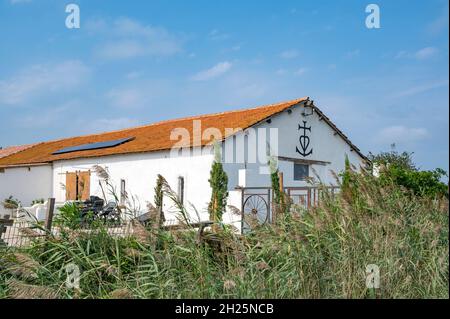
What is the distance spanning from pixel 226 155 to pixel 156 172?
336cm

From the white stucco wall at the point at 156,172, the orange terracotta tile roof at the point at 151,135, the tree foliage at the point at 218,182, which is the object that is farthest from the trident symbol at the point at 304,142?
the white stucco wall at the point at 156,172

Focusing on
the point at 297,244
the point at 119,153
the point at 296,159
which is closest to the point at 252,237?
the point at 297,244

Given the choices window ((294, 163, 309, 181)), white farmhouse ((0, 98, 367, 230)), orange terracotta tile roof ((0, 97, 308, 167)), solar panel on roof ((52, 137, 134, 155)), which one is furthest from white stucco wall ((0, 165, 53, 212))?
window ((294, 163, 309, 181))

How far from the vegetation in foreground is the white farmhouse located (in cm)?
908

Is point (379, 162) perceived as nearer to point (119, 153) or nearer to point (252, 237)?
point (252, 237)

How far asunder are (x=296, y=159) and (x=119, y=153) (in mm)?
7298

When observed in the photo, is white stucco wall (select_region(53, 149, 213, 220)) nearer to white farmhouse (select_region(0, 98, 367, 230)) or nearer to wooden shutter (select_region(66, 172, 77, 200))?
white farmhouse (select_region(0, 98, 367, 230))

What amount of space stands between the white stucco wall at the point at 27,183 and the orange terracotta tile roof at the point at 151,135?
426 mm

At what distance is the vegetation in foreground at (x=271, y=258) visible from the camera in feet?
13.8

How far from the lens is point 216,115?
22.2 metres

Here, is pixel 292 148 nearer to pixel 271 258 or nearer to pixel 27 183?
pixel 271 258

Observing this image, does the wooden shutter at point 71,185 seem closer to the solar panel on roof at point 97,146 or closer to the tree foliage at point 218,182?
the solar panel on roof at point 97,146

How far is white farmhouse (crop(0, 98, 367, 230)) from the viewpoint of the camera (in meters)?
17.4

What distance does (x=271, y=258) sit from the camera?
4.89m
